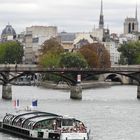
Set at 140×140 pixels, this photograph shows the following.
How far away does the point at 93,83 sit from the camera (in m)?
125

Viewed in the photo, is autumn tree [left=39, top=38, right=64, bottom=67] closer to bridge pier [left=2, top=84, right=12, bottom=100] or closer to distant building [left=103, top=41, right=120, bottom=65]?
distant building [left=103, top=41, right=120, bottom=65]

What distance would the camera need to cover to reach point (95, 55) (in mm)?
142125

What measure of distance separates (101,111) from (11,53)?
95.2 m

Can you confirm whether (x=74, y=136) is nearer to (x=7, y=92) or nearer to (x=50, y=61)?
(x=7, y=92)

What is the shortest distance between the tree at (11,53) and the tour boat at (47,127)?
107 metres

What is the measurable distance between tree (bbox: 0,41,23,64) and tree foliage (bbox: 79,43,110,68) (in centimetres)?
1531

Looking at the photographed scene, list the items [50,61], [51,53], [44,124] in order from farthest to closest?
[51,53] → [50,61] → [44,124]

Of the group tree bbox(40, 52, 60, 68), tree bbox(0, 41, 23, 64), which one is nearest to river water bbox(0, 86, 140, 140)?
tree bbox(40, 52, 60, 68)

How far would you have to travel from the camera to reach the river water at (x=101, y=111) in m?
55.6

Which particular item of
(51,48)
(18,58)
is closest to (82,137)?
(51,48)

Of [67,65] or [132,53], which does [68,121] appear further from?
[132,53]

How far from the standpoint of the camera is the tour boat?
4975 cm

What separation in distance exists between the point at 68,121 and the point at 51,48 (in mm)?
103061

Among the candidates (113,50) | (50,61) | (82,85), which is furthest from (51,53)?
(113,50)
